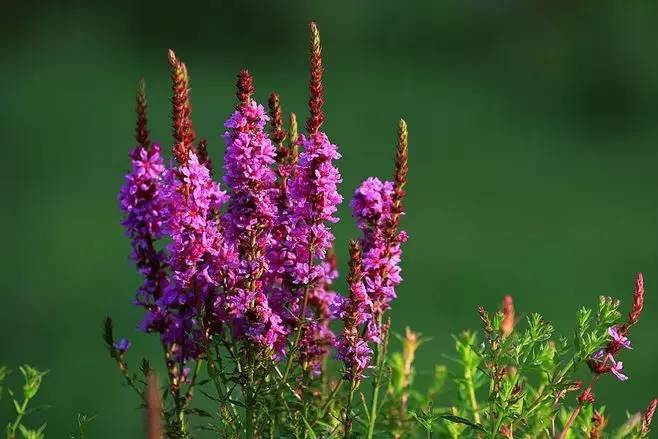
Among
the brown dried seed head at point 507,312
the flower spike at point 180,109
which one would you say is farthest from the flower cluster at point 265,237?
the brown dried seed head at point 507,312

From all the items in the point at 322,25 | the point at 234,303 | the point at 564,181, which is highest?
the point at 322,25

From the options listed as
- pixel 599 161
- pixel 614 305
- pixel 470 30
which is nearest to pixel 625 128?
pixel 599 161

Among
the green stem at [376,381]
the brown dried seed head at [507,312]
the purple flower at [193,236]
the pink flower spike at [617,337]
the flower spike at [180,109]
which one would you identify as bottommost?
the green stem at [376,381]

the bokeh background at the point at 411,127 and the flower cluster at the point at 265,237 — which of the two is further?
the bokeh background at the point at 411,127

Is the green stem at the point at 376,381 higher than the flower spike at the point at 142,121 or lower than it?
lower

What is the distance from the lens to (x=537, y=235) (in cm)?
466

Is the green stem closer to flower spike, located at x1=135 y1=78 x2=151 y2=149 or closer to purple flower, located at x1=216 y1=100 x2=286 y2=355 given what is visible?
purple flower, located at x1=216 y1=100 x2=286 y2=355

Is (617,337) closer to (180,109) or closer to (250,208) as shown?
(250,208)

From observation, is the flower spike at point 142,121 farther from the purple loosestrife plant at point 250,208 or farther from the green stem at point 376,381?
the green stem at point 376,381

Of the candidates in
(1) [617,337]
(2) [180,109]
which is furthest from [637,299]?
(2) [180,109]

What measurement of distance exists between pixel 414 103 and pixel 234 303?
5282mm

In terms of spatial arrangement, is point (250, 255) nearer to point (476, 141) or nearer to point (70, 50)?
point (476, 141)

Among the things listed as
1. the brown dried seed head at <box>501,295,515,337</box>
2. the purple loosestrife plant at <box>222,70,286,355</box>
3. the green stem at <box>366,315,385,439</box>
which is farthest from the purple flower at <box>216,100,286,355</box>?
the brown dried seed head at <box>501,295,515,337</box>

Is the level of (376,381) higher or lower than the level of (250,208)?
lower
